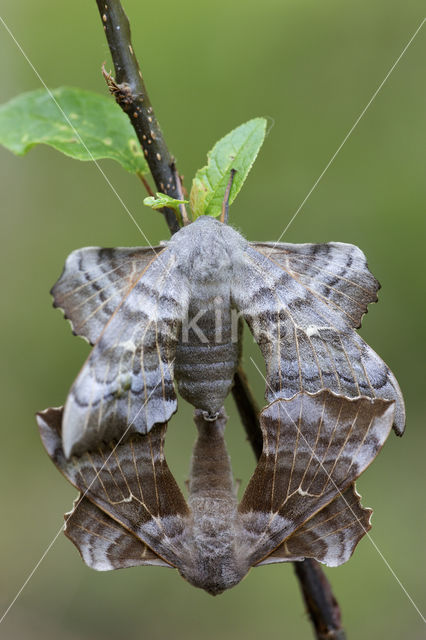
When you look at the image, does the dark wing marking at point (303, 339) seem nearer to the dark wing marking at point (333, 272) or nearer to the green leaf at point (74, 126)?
the dark wing marking at point (333, 272)

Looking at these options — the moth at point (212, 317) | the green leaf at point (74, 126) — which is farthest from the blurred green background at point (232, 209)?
the moth at point (212, 317)

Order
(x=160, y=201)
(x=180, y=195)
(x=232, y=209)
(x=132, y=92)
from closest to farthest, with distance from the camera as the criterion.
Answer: (x=160, y=201), (x=132, y=92), (x=180, y=195), (x=232, y=209)

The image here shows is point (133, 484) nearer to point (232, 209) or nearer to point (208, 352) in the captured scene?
point (208, 352)

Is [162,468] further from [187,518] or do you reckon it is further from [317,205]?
[317,205]

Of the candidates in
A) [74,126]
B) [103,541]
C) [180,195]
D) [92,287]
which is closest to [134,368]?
[92,287]

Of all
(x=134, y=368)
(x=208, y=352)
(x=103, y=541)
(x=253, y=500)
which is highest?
(x=134, y=368)

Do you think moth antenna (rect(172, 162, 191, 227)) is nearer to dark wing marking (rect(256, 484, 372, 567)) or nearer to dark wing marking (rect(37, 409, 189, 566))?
dark wing marking (rect(37, 409, 189, 566))
